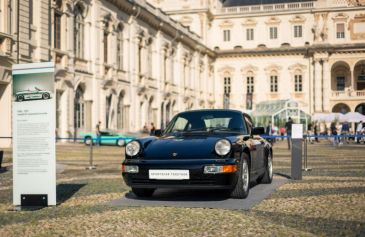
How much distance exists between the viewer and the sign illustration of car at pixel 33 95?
7375 mm

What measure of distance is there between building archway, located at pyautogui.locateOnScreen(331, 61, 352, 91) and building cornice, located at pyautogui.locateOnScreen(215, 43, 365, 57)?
316 cm

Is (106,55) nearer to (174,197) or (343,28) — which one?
(174,197)

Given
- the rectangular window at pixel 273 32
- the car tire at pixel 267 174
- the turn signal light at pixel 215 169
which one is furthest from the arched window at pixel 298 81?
the turn signal light at pixel 215 169

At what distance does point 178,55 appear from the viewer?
171 ft

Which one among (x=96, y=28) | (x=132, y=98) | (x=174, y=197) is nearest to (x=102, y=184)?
(x=174, y=197)

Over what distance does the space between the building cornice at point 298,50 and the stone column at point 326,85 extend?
1.54 meters

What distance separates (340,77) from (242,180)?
61.4 m

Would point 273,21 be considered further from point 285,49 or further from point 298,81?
point 298,81

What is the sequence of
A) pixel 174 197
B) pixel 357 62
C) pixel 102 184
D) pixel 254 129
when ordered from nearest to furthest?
pixel 174 197 → pixel 254 129 → pixel 102 184 → pixel 357 62

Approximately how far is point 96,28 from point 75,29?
95.4 inches

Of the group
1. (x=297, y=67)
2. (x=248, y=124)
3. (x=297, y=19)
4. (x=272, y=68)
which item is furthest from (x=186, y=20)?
(x=248, y=124)

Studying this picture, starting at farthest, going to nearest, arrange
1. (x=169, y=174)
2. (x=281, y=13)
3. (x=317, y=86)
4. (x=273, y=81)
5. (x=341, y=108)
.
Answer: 1. (x=273, y=81)
2. (x=281, y=13)
3. (x=341, y=108)
4. (x=317, y=86)
5. (x=169, y=174)

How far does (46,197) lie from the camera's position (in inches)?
296

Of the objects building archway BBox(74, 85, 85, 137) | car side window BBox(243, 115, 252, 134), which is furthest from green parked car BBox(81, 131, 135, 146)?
car side window BBox(243, 115, 252, 134)
